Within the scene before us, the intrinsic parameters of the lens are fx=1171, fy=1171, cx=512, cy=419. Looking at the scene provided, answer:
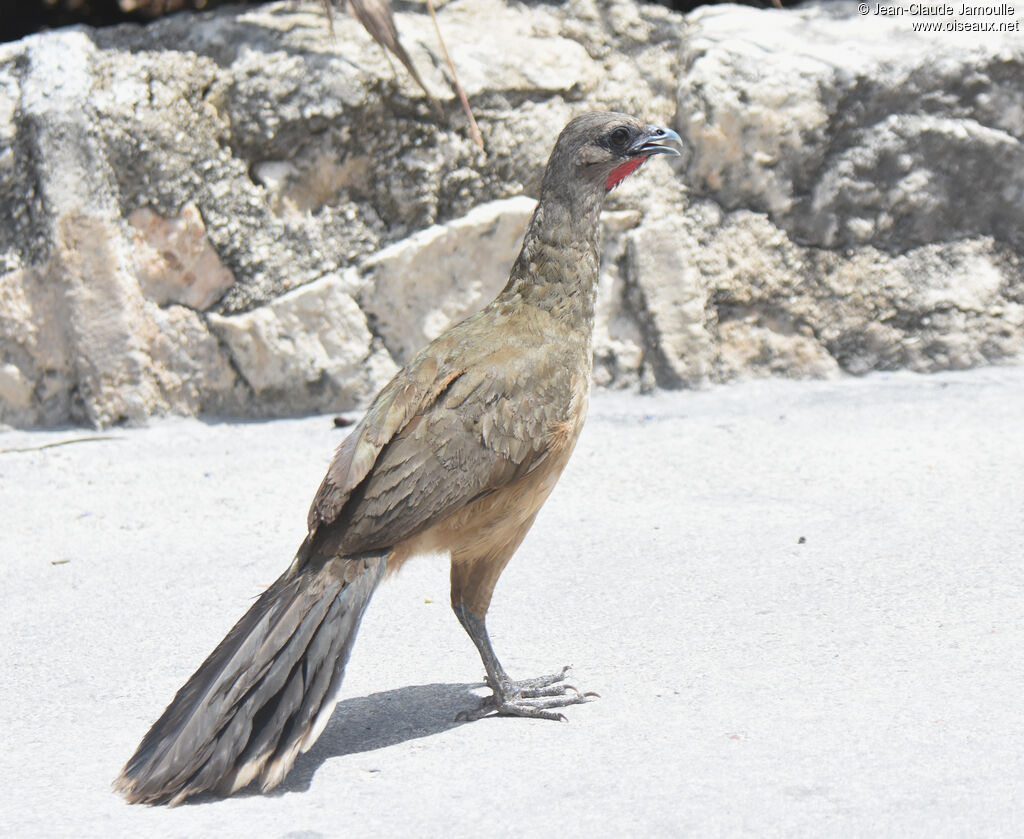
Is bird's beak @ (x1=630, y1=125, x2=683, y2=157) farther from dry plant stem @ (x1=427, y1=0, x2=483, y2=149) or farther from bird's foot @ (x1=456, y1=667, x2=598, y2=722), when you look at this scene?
dry plant stem @ (x1=427, y1=0, x2=483, y2=149)

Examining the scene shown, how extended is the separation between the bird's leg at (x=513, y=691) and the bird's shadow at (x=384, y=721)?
0.28 feet

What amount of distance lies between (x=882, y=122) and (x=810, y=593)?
10.3 ft

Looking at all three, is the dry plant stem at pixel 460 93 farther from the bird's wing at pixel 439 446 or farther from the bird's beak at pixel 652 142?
the bird's wing at pixel 439 446

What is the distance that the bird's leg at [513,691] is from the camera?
9.99ft

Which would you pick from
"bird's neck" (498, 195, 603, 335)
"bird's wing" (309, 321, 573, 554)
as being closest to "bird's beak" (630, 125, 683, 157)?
"bird's neck" (498, 195, 603, 335)

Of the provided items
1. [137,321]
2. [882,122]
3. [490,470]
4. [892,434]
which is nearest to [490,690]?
[490,470]

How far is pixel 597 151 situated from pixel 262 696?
5.81 feet

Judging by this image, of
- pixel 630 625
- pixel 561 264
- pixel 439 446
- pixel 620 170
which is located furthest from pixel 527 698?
pixel 620 170

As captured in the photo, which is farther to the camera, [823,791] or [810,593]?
[810,593]

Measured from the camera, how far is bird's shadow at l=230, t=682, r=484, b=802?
2.83 metres

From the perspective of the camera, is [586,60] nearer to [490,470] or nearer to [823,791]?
[490,470]

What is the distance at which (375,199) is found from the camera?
587 cm

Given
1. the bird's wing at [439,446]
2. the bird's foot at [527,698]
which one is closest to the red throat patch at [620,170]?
the bird's wing at [439,446]

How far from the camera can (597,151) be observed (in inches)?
133
